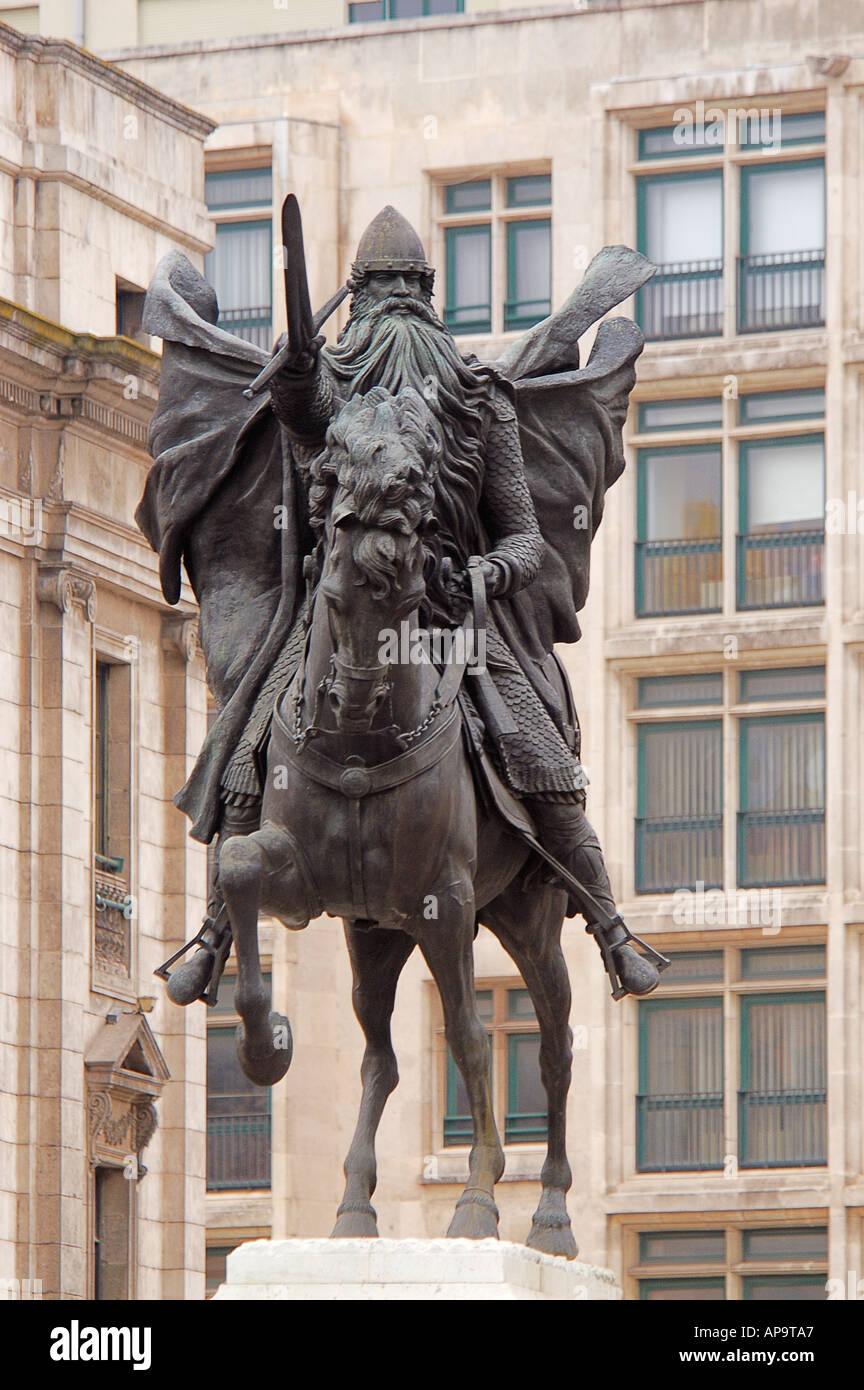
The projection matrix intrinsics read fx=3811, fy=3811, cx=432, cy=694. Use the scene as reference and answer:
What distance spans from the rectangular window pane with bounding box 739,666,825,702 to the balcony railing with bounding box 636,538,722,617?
1150 mm

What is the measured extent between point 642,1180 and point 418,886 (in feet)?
120

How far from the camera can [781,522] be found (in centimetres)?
5384

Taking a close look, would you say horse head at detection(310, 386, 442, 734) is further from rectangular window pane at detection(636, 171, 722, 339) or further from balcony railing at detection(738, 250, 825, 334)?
rectangular window pane at detection(636, 171, 722, 339)

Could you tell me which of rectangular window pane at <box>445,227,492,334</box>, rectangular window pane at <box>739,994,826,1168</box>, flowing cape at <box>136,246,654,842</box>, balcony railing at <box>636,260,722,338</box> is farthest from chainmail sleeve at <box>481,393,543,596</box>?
rectangular window pane at <box>445,227,492,334</box>

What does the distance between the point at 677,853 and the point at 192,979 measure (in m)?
36.7

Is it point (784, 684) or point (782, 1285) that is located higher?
point (784, 684)

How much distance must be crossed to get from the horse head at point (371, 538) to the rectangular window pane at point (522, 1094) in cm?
3626

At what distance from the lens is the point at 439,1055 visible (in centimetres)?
5397

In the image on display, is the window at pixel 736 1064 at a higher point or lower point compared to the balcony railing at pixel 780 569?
lower

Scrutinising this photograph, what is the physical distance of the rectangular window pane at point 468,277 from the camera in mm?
56094

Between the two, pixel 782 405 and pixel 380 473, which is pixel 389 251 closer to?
pixel 380 473

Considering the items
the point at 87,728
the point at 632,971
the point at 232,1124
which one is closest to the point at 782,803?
the point at 232,1124

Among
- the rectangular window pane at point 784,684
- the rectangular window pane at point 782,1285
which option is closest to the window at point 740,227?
the rectangular window pane at point 784,684

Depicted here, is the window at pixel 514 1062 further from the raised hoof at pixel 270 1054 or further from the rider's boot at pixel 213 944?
the raised hoof at pixel 270 1054
